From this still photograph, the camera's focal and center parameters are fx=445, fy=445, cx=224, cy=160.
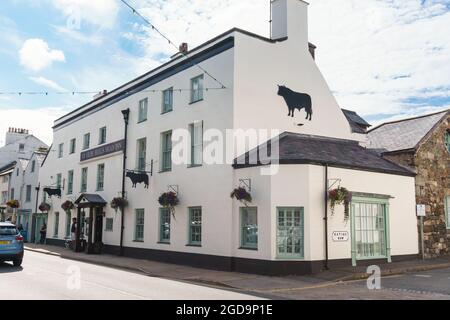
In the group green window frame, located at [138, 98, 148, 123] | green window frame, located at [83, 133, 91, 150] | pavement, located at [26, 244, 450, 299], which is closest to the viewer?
pavement, located at [26, 244, 450, 299]

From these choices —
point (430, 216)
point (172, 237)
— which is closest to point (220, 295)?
point (172, 237)

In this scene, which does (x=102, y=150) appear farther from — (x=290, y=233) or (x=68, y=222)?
(x=290, y=233)

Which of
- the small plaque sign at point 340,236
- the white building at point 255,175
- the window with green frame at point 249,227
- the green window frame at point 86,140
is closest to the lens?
the white building at point 255,175

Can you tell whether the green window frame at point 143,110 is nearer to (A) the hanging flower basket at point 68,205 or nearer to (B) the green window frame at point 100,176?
(B) the green window frame at point 100,176

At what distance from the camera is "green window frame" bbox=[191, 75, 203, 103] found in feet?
62.4

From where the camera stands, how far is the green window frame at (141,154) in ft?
72.9

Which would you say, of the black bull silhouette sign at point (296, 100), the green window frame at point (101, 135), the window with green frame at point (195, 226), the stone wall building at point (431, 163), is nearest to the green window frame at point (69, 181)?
the green window frame at point (101, 135)

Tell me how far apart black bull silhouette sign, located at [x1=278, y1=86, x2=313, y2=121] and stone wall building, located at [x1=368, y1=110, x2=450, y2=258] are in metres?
4.48

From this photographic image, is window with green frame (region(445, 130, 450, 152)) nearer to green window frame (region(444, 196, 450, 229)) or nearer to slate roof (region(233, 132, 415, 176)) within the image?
green window frame (region(444, 196, 450, 229))

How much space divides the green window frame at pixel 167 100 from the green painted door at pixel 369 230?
954 centimetres

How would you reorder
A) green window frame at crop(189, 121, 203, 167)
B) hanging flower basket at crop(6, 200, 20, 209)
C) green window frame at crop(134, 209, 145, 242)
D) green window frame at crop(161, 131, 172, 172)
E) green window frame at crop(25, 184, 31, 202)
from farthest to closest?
green window frame at crop(25, 184, 31, 202), hanging flower basket at crop(6, 200, 20, 209), green window frame at crop(134, 209, 145, 242), green window frame at crop(161, 131, 172, 172), green window frame at crop(189, 121, 203, 167)

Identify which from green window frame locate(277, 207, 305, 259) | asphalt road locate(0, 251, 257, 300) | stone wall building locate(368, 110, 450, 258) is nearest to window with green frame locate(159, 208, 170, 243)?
asphalt road locate(0, 251, 257, 300)

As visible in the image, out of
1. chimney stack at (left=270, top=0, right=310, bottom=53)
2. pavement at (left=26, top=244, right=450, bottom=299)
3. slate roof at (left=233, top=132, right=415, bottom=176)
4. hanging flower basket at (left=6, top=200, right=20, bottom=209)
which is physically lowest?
pavement at (left=26, top=244, right=450, bottom=299)
